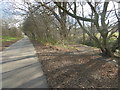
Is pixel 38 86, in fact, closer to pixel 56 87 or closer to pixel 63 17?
pixel 56 87

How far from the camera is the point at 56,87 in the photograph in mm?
3547

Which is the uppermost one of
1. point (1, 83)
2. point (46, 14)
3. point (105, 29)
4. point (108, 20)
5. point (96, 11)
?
point (46, 14)

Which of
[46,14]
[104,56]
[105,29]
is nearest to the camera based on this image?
[105,29]

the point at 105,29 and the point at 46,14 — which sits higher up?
the point at 46,14

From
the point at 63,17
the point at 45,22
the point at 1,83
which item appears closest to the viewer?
the point at 1,83

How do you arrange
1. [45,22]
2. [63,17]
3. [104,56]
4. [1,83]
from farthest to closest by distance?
[45,22] < [63,17] < [104,56] < [1,83]

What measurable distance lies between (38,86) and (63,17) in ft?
29.7

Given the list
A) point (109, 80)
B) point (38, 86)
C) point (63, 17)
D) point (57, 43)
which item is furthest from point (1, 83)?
point (57, 43)

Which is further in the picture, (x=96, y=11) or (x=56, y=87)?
(x=96, y=11)

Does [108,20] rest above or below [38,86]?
above

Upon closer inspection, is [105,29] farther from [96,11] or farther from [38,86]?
[38,86]

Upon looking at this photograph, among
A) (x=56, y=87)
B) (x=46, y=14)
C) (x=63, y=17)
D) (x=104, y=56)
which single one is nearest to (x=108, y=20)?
(x=104, y=56)

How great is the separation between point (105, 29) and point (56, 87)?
400cm

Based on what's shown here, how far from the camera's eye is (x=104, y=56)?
7145 millimetres
